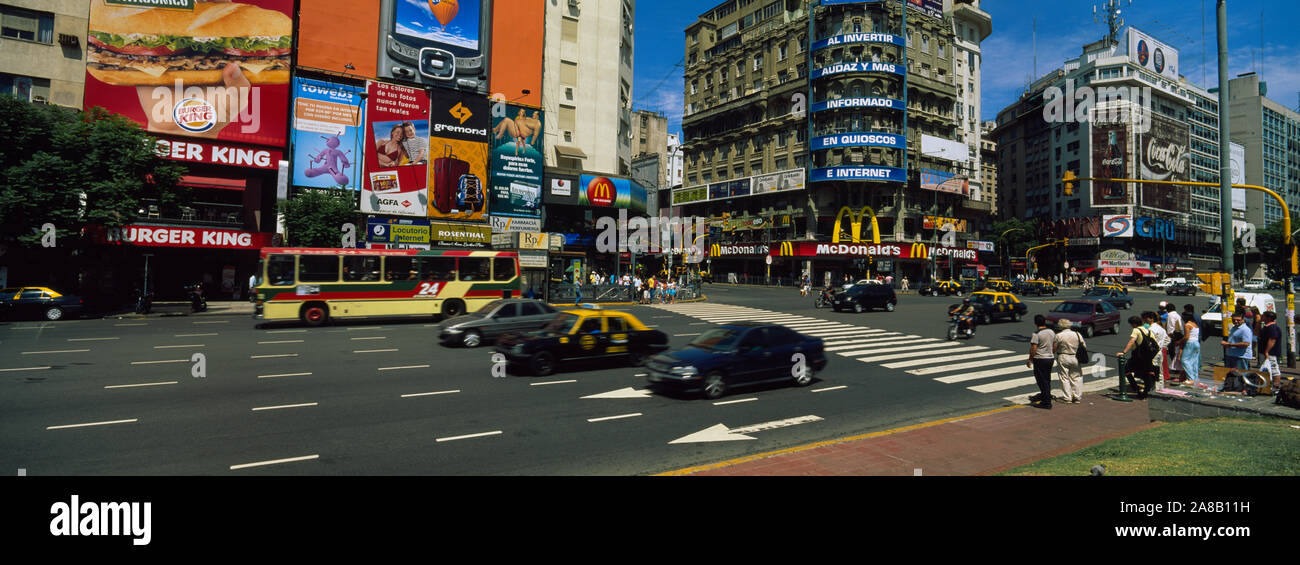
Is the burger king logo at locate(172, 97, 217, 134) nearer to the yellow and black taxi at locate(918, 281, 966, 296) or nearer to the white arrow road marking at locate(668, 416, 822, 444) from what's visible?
the white arrow road marking at locate(668, 416, 822, 444)

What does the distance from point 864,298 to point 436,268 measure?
21467 millimetres

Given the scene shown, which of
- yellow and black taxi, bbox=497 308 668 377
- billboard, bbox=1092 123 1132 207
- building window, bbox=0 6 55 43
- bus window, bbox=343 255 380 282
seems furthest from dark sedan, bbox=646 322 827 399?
billboard, bbox=1092 123 1132 207

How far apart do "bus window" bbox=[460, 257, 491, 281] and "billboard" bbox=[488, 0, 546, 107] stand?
22695 mm

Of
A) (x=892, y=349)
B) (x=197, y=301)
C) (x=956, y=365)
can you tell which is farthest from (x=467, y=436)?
(x=197, y=301)

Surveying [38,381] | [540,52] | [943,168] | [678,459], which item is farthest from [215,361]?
A: [943,168]

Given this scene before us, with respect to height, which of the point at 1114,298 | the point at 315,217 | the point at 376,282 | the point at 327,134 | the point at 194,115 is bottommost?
the point at 376,282

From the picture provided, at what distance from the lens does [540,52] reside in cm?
4631

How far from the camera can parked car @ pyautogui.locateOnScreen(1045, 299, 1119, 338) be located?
867 inches

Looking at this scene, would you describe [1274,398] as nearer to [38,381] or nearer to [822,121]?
[38,381]

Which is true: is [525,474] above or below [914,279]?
below

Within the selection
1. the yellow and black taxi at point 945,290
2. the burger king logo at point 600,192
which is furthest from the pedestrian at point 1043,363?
the burger king logo at point 600,192

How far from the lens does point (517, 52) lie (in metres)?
45.4

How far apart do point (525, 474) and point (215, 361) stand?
1199cm

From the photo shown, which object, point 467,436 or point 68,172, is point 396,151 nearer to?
point 68,172
